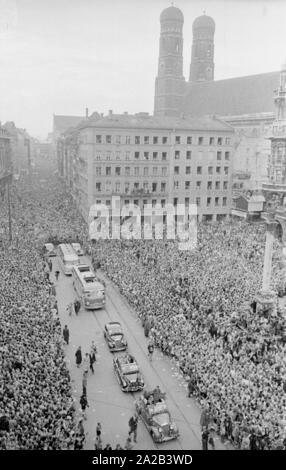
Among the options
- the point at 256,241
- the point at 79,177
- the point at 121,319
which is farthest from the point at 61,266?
the point at 79,177

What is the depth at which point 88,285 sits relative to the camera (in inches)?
1235

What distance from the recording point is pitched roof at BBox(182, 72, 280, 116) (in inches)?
3118

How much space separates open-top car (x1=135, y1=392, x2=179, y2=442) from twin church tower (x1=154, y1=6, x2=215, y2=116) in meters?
79.7

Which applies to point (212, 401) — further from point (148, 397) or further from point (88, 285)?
point (88, 285)

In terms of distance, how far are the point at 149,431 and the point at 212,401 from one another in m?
2.86

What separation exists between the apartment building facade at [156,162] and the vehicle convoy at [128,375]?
37.9 metres

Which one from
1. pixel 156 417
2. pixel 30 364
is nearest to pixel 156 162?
pixel 30 364

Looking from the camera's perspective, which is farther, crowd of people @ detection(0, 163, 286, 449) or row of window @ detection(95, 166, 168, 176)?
row of window @ detection(95, 166, 168, 176)

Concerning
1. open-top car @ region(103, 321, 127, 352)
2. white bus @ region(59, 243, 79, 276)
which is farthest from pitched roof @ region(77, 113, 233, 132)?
open-top car @ region(103, 321, 127, 352)

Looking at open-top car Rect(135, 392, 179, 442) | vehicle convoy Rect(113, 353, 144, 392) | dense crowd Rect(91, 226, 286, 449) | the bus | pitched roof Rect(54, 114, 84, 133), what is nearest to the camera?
open-top car Rect(135, 392, 179, 442)

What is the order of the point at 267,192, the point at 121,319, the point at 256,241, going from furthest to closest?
the point at 267,192 → the point at 256,241 → the point at 121,319

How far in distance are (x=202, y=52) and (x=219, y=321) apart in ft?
277

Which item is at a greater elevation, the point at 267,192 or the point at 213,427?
the point at 267,192

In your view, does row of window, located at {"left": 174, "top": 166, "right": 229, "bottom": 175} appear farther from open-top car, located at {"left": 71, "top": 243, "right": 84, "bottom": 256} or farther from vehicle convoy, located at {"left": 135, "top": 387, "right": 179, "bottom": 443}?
vehicle convoy, located at {"left": 135, "top": 387, "right": 179, "bottom": 443}
